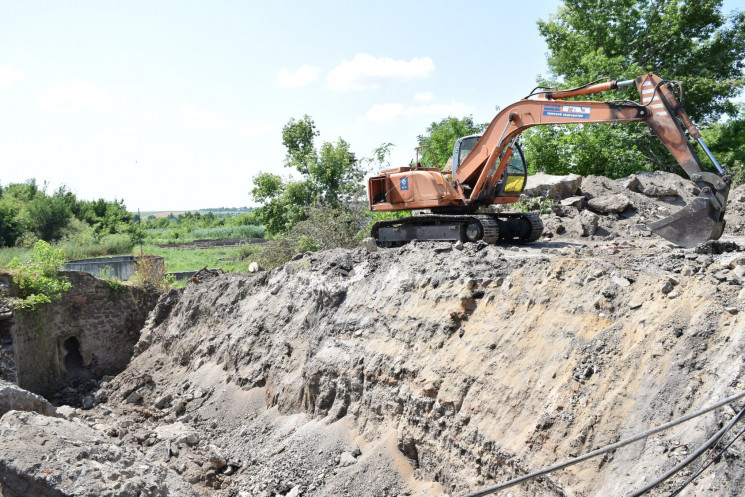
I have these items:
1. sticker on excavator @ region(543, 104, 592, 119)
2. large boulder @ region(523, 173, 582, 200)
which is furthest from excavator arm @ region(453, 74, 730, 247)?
large boulder @ region(523, 173, 582, 200)

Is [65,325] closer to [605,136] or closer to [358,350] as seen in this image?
[358,350]

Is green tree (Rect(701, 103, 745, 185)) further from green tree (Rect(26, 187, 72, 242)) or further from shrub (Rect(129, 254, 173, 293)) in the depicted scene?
green tree (Rect(26, 187, 72, 242))

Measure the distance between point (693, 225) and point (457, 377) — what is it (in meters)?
4.31

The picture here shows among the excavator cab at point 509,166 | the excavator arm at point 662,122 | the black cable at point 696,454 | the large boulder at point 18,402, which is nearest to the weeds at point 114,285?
the large boulder at point 18,402

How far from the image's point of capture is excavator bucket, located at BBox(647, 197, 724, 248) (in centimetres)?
864

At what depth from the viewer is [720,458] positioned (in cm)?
455

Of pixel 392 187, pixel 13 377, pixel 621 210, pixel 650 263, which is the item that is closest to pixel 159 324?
pixel 13 377

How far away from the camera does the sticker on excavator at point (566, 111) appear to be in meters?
9.60

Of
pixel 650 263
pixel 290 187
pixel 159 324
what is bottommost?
pixel 159 324

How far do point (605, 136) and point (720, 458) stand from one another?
16.2 metres

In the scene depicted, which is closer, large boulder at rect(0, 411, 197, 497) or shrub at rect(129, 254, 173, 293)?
large boulder at rect(0, 411, 197, 497)

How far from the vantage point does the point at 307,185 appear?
85.1 feet

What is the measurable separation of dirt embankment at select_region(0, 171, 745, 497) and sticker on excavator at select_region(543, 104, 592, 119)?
2206 mm

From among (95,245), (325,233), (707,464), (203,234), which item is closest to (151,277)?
(325,233)
